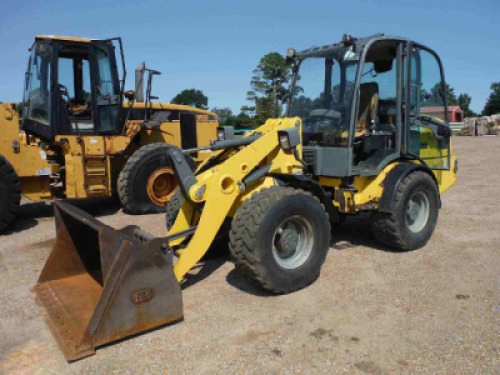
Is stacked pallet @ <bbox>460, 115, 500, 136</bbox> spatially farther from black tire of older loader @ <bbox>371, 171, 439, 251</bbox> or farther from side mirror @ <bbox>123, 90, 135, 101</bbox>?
black tire of older loader @ <bbox>371, 171, 439, 251</bbox>

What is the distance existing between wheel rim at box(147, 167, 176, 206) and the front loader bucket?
3812mm

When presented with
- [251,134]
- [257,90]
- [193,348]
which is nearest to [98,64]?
[251,134]

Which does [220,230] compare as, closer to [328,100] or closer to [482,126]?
[328,100]

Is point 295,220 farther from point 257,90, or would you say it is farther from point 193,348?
point 257,90

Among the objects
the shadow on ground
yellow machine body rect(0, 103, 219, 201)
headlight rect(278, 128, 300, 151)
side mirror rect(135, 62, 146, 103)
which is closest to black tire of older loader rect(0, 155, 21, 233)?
the shadow on ground

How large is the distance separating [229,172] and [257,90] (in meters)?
33.6

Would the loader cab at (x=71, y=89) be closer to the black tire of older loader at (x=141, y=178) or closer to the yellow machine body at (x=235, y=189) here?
the black tire of older loader at (x=141, y=178)

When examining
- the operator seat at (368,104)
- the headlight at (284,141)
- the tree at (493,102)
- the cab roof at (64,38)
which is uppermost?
the tree at (493,102)

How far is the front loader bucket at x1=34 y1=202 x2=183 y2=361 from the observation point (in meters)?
3.12

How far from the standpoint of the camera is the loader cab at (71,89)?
24.1 feet

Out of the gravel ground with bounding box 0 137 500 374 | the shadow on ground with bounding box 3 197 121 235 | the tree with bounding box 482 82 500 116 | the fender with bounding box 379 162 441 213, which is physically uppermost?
the tree with bounding box 482 82 500 116

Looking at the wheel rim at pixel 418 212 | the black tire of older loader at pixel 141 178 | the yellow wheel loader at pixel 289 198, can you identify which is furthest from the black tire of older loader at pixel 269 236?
the black tire of older loader at pixel 141 178

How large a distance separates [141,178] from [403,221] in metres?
4.59

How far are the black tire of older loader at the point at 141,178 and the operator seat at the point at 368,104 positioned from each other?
3370 mm
